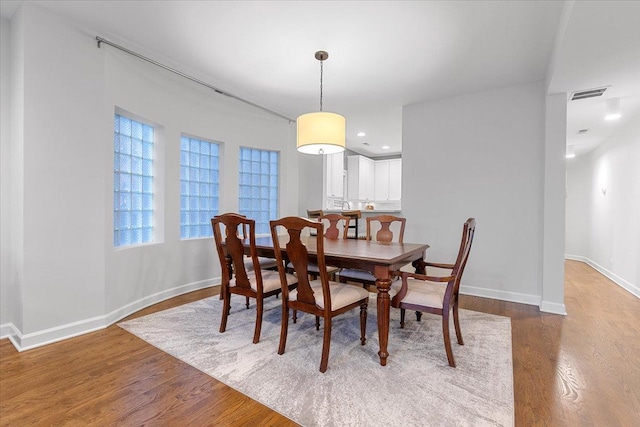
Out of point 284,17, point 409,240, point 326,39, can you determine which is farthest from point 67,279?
point 409,240

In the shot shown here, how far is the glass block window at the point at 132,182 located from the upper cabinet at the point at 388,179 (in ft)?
17.6

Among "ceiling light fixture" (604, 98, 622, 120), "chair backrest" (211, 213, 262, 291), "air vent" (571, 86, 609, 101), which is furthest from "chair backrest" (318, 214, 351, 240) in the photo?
"ceiling light fixture" (604, 98, 622, 120)

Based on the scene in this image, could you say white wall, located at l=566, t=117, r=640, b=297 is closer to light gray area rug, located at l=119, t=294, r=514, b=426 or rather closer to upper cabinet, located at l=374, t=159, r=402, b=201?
light gray area rug, located at l=119, t=294, r=514, b=426

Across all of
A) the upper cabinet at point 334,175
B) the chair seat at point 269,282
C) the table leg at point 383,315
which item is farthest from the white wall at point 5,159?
the upper cabinet at point 334,175

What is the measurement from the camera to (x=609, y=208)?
4777mm

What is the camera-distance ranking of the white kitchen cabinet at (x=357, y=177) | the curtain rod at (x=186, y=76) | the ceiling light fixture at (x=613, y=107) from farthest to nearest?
the white kitchen cabinet at (x=357, y=177) → the ceiling light fixture at (x=613, y=107) → the curtain rod at (x=186, y=76)

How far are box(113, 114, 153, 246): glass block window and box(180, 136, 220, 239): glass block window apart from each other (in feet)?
1.33

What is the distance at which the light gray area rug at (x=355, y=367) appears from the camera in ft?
4.98

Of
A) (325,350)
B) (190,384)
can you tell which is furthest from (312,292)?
(190,384)

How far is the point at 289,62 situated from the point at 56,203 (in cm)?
237

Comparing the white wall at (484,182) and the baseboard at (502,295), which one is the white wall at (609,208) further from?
the white wall at (484,182)

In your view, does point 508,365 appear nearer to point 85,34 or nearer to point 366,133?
point 85,34

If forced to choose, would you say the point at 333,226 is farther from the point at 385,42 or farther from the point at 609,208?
the point at 609,208

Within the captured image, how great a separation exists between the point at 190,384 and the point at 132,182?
2.28m
